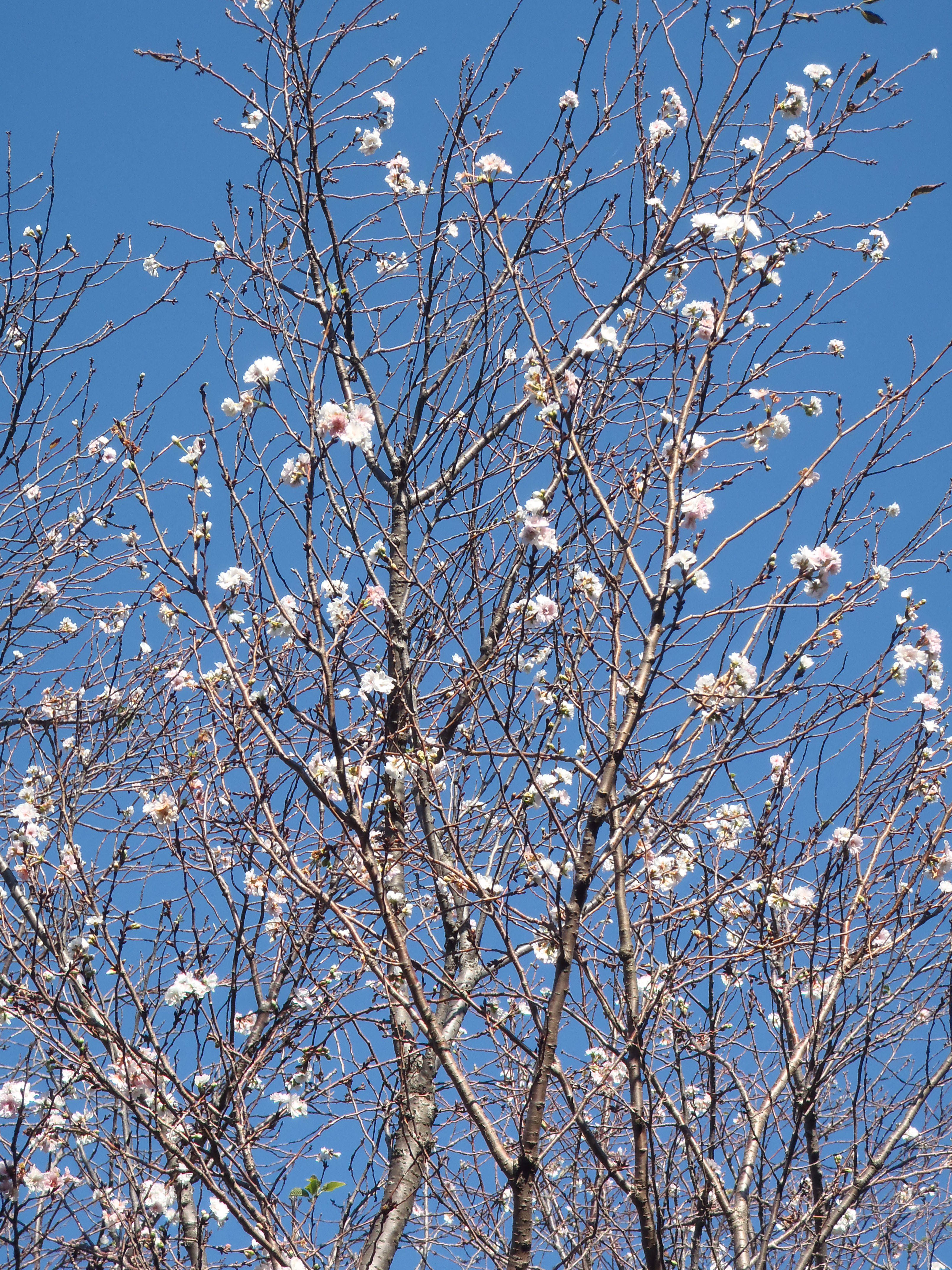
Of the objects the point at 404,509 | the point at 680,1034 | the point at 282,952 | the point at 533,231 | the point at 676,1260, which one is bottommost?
the point at 676,1260

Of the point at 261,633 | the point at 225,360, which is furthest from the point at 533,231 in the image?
the point at 261,633

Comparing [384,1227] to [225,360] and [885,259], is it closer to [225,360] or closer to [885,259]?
[225,360]

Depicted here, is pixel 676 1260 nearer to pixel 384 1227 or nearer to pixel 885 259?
pixel 384 1227

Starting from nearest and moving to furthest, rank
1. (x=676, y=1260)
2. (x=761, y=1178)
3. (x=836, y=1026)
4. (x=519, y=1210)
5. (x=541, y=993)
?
1. (x=519, y=1210)
2. (x=761, y=1178)
3. (x=836, y=1026)
4. (x=676, y=1260)
5. (x=541, y=993)

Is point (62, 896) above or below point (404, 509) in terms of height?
below

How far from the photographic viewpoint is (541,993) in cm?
464

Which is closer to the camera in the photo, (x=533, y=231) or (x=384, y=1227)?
(x=384, y=1227)

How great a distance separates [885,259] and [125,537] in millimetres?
3231

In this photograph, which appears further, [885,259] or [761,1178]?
[885,259]

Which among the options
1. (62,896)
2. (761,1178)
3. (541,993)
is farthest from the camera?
(62,896)

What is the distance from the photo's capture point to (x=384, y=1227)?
4297mm

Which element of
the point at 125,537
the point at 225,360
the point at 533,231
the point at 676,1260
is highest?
the point at 533,231

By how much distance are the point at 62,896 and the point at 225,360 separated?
2641mm

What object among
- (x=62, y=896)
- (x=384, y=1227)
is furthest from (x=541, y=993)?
(x=62, y=896)
